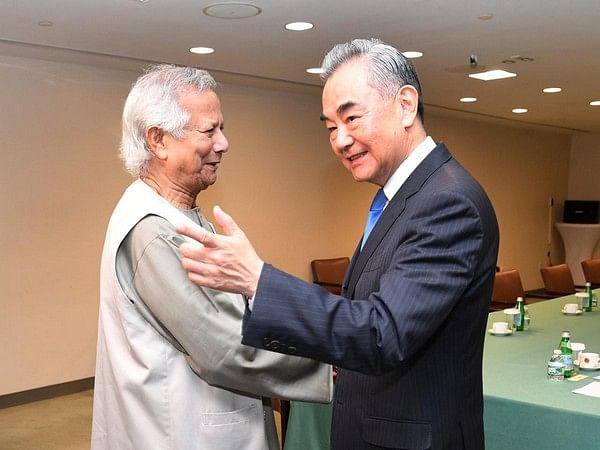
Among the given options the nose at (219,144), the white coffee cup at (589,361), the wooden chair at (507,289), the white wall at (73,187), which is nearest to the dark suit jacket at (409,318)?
the nose at (219,144)

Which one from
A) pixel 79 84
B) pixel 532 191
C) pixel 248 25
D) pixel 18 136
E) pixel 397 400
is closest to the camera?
pixel 397 400

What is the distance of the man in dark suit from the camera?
129 centimetres

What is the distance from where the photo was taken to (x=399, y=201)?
1.55 metres

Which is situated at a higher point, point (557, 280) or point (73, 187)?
point (73, 187)

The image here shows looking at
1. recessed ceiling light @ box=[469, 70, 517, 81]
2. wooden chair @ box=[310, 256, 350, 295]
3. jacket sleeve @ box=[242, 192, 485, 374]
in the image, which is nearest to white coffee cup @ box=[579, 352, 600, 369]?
jacket sleeve @ box=[242, 192, 485, 374]

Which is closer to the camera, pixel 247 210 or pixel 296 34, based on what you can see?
pixel 296 34

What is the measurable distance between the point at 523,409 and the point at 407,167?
149cm

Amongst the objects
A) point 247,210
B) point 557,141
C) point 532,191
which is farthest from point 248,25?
point 557,141

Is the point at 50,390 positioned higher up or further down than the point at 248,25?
further down

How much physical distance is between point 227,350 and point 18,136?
474 cm

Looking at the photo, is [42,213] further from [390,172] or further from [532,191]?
[532,191]

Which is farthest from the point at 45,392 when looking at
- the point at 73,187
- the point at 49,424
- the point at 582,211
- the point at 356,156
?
the point at 582,211

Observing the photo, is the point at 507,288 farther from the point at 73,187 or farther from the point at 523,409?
the point at 73,187

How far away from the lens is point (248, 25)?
4.86 meters
